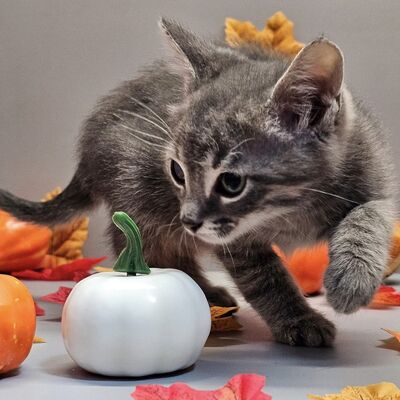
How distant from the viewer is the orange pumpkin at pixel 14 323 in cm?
131

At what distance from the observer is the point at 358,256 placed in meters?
1.44

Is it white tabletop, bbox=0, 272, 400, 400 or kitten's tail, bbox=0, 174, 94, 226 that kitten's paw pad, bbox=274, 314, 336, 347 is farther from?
kitten's tail, bbox=0, 174, 94, 226

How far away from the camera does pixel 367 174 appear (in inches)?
63.6

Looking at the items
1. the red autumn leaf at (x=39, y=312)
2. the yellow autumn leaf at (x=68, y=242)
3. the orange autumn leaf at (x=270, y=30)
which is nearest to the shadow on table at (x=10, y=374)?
the red autumn leaf at (x=39, y=312)

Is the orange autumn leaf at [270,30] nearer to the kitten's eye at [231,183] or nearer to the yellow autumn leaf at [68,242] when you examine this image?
the yellow autumn leaf at [68,242]

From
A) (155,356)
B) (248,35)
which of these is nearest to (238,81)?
(155,356)

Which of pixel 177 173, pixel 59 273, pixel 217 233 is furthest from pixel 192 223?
pixel 59 273

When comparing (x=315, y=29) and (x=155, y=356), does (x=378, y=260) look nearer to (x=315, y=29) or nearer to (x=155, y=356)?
(x=155, y=356)

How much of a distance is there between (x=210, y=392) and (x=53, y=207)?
1.04m

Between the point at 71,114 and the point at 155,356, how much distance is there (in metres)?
1.80

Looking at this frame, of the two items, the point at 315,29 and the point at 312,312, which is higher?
the point at 315,29

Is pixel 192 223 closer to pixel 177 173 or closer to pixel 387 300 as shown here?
pixel 177 173

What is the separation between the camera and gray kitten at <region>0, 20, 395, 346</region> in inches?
55.7

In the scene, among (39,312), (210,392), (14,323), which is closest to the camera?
(210,392)
